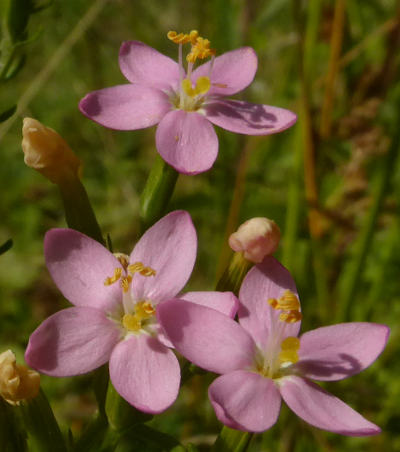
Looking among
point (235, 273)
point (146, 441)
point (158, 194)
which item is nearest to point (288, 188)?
point (158, 194)

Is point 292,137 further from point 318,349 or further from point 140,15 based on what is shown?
point 318,349

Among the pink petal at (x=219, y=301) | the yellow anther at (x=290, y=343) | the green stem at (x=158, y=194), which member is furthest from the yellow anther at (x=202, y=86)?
the yellow anther at (x=290, y=343)

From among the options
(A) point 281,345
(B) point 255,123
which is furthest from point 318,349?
(B) point 255,123

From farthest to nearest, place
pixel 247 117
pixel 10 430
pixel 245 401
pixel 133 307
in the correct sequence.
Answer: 1. pixel 247 117
2. pixel 133 307
3. pixel 10 430
4. pixel 245 401

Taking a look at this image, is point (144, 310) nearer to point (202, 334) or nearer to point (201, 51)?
point (202, 334)

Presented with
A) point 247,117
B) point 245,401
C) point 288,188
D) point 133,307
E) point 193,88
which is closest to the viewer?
point 245,401

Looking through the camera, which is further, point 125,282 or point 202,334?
point 125,282

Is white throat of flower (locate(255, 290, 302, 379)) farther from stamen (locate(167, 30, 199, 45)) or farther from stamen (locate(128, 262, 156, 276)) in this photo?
stamen (locate(167, 30, 199, 45))

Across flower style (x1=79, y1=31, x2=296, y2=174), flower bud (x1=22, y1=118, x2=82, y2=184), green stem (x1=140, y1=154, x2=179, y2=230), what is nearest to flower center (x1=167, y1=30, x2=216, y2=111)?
flower style (x1=79, y1=31, x2=296, y2=174)
